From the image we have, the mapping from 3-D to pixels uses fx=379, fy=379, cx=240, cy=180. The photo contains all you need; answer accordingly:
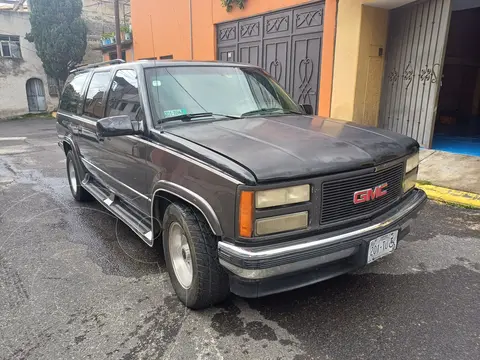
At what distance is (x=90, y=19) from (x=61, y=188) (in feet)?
74.0

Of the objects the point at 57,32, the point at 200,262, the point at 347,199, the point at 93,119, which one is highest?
the point at 57,32

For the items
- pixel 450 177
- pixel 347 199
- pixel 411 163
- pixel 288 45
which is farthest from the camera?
pixel 288 45

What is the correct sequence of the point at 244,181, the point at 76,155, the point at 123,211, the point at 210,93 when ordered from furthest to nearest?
the point at 76,155 → the point at 123,211 → the point at 210,93 → the point at 244,181

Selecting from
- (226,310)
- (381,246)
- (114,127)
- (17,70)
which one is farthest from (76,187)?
(17,70)

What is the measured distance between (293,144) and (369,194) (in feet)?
2.06

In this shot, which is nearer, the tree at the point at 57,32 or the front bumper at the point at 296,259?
the front bumper at the point at 296,259

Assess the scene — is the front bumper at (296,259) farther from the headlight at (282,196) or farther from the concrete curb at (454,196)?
the concrete curb at (454,196)

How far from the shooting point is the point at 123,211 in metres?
3.94

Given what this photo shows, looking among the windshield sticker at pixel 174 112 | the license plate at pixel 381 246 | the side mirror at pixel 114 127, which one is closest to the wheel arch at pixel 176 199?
the side mirror at pixel 114 127

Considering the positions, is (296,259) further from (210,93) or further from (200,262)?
(210,93)

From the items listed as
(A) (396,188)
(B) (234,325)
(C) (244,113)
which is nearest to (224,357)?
(B) (234,325)

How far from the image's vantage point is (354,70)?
767 cm

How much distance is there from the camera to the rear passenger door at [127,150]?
3299mm

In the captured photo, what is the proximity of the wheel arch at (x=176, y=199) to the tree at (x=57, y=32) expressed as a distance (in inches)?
859
